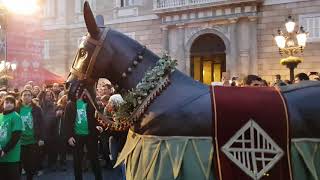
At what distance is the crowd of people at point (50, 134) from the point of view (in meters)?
6.41

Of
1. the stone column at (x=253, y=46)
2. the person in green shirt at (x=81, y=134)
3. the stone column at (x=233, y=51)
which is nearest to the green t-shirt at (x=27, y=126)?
the person in green shirt at (x=81, y=134)

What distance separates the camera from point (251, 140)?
3.55m

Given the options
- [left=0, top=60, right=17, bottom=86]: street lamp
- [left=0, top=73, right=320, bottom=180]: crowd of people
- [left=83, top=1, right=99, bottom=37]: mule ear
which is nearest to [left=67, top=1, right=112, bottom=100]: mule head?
[left=83, top=1, right=99, bottom=37]: mule ear

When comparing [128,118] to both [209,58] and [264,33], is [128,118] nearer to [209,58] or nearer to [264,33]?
[264,33]

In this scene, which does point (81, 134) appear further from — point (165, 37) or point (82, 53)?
point (165, 37)

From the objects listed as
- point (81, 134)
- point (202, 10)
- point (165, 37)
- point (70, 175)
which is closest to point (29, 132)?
point (81, 134)

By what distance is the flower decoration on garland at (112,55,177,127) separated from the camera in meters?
3.64

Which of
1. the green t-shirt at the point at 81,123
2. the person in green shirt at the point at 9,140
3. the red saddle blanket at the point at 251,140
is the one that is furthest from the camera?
the green t-shirt at the point at 81,123

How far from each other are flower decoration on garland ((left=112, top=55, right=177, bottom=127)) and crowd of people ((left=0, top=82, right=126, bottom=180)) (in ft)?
0.40

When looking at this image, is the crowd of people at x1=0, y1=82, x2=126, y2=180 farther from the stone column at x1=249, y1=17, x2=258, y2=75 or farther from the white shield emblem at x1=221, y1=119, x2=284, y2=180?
the stone column at x1=249, y1=17, x2=258, y2=75

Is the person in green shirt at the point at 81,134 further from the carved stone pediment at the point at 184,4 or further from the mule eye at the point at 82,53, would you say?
the carved stone pediment at the point at 184,4

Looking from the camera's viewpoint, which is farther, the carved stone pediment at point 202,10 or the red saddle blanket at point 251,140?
the carved stone pediment at point 202,10

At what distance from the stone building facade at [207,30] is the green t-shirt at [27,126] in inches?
486

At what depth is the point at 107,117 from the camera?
4.01 metres
